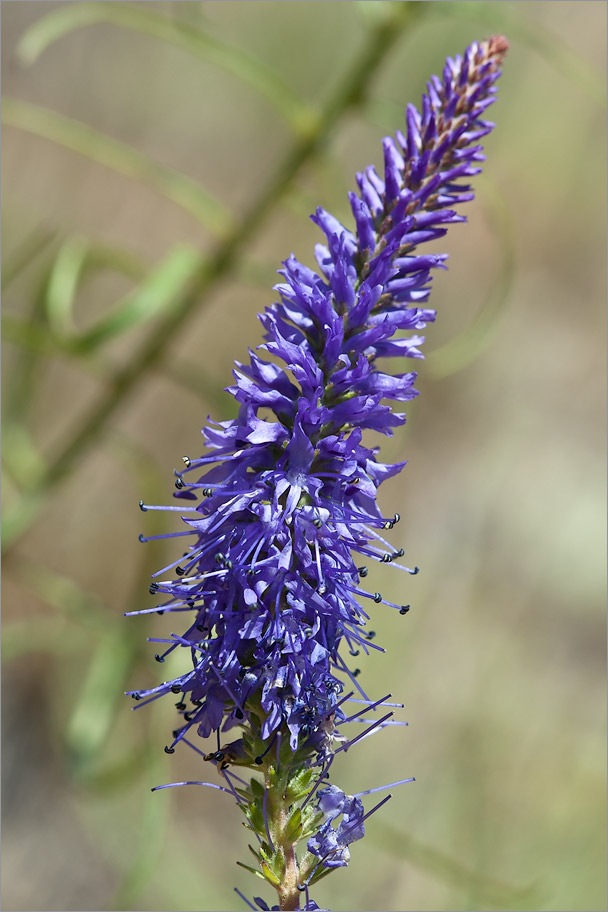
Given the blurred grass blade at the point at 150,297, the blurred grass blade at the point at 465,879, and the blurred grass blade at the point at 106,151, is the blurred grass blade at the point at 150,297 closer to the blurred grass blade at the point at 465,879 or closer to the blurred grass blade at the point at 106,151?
the blurred grass blade at the point at 106,151

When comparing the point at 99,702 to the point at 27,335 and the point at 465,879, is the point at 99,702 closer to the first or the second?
the point at 27,335

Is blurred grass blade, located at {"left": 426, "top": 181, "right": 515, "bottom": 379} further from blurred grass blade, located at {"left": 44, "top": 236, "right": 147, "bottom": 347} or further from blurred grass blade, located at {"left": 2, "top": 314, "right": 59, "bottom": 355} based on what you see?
blurred grass blade, located at {"left": 2, "top": 314, "right": 59, "bottom": 355}

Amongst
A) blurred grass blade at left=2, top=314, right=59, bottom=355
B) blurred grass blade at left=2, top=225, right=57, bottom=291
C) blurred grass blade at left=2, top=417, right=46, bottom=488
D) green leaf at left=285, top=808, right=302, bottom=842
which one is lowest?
green leaf at left=285, top=808, right=302, bottom=842

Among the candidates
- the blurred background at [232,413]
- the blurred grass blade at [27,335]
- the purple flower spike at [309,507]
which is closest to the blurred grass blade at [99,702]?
the blurred background at [232,413]

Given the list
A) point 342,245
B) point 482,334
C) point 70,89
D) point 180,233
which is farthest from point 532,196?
point 342,245

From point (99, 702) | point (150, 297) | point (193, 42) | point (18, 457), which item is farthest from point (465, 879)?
point (193, 42)

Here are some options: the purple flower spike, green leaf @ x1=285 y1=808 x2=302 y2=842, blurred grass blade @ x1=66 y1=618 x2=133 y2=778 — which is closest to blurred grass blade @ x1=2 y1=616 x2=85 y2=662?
blurred grass blade @ x1=66 y1=618 x2=133 y2=778
